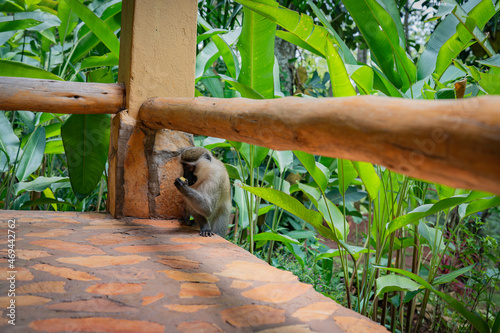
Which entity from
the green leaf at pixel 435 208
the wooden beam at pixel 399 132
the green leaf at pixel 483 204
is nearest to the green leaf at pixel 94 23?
the wooden beam at pixel 399 132

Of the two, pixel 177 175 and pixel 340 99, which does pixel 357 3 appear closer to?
pixel 340 99

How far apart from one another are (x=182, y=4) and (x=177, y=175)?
1.10 metres

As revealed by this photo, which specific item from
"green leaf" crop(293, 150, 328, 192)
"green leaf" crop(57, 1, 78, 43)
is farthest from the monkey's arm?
"green leaf" crop(57, 1, 78, 43)

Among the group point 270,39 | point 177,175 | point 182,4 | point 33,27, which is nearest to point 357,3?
point 270,39

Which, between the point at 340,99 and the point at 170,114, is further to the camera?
the point at 170,114

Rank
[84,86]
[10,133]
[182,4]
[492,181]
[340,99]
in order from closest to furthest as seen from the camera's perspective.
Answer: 1. [492,181]
2. [340,99]
3. [84,86]
4. [182,4]
5. [10,133]

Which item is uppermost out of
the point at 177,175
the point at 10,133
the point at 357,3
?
the point at 357,3

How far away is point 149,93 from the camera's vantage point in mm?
2639

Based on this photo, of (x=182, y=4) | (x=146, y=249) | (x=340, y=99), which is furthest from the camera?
(x=182, y=4)

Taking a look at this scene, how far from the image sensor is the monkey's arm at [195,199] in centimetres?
237

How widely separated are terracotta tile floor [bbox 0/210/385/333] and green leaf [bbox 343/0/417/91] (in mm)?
1310

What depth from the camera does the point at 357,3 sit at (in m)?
2.17

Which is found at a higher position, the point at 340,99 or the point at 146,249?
the point at 340,99

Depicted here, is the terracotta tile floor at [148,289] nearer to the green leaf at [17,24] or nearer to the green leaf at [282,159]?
the green leaf at [282,159]
